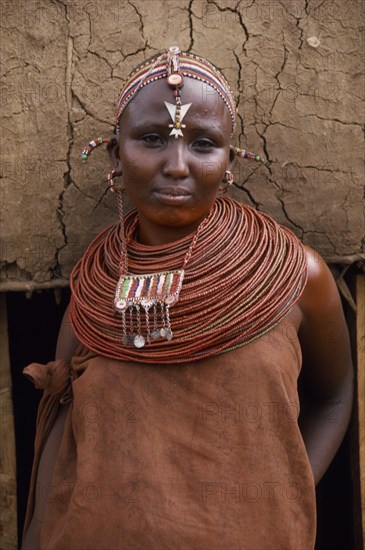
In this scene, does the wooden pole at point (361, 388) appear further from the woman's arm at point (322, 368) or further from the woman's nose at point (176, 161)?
the woman's nose at point (176, 161)

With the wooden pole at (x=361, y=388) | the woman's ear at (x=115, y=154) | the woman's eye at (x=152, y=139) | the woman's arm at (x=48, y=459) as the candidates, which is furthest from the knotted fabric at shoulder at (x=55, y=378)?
the wooden pole at (x=361, y=388)

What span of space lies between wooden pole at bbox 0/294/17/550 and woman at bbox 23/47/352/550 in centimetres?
65

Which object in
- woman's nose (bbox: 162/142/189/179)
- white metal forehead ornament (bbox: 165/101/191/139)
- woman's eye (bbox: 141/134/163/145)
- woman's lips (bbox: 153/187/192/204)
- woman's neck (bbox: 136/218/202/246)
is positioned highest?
white metal forehead ornament (bbox: 165/101/191/139)

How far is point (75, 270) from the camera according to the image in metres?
2.27

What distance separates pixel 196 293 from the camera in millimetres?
1909

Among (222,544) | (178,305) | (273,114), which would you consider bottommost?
(222,544)

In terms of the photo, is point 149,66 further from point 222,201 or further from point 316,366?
point 316,366

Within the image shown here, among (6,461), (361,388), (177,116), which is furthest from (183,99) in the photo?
(6,461)

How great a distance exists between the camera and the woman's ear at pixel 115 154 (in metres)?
2.10

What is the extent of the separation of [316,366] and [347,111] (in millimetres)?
942

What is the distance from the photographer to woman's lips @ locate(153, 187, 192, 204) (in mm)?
1900

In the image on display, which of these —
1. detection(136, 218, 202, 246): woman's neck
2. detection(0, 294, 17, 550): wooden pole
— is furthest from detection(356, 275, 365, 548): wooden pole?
detection(0, 294, 17, 550): wooden pole

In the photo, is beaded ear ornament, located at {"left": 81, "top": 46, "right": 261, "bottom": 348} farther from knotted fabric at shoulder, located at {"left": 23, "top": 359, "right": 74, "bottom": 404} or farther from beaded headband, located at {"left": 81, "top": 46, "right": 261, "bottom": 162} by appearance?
knotted fabric at shoulder, located at {"left": 23, "top": 359, "right": 74, "bottom": 404}

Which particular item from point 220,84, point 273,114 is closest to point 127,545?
point 220,84
